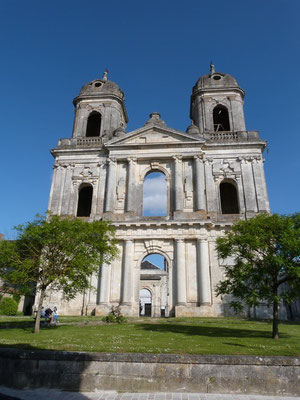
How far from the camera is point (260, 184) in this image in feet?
76.2

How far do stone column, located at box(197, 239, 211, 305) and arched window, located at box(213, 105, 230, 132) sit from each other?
1226 cm

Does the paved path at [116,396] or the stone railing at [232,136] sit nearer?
the paved path at [116,396]

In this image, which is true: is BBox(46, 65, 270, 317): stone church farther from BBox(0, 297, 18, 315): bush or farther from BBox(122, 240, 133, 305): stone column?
BBox(0, 297, 18, 315): bush

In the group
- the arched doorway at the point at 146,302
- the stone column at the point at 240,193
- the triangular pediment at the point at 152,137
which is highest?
the triangular pediment at the point at 152,137

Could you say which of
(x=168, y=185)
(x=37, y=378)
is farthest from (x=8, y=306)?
(x=37, y=378)

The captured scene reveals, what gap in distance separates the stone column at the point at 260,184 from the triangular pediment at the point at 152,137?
4906mm

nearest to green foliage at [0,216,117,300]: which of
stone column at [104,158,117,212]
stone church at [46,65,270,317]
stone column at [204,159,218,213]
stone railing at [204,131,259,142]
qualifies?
stone church at [46,65,270,317]

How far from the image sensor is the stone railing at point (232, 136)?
990 inches

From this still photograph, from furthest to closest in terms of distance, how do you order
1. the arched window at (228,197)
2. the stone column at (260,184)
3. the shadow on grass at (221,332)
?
the arched window at (228,197) < the stone column at (260,184) < the shadow on grass at (221,332)

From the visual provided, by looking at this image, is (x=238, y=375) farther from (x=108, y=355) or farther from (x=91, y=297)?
(x=91, y=297)

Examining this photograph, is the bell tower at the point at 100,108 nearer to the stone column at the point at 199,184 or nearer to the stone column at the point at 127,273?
the stone column at the point at 199,184

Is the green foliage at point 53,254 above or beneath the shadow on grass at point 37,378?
above

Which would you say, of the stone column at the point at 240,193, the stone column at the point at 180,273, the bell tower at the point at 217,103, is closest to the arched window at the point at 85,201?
the stone column at the point at 180,273

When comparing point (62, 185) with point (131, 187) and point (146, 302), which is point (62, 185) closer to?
point (131, 187)
